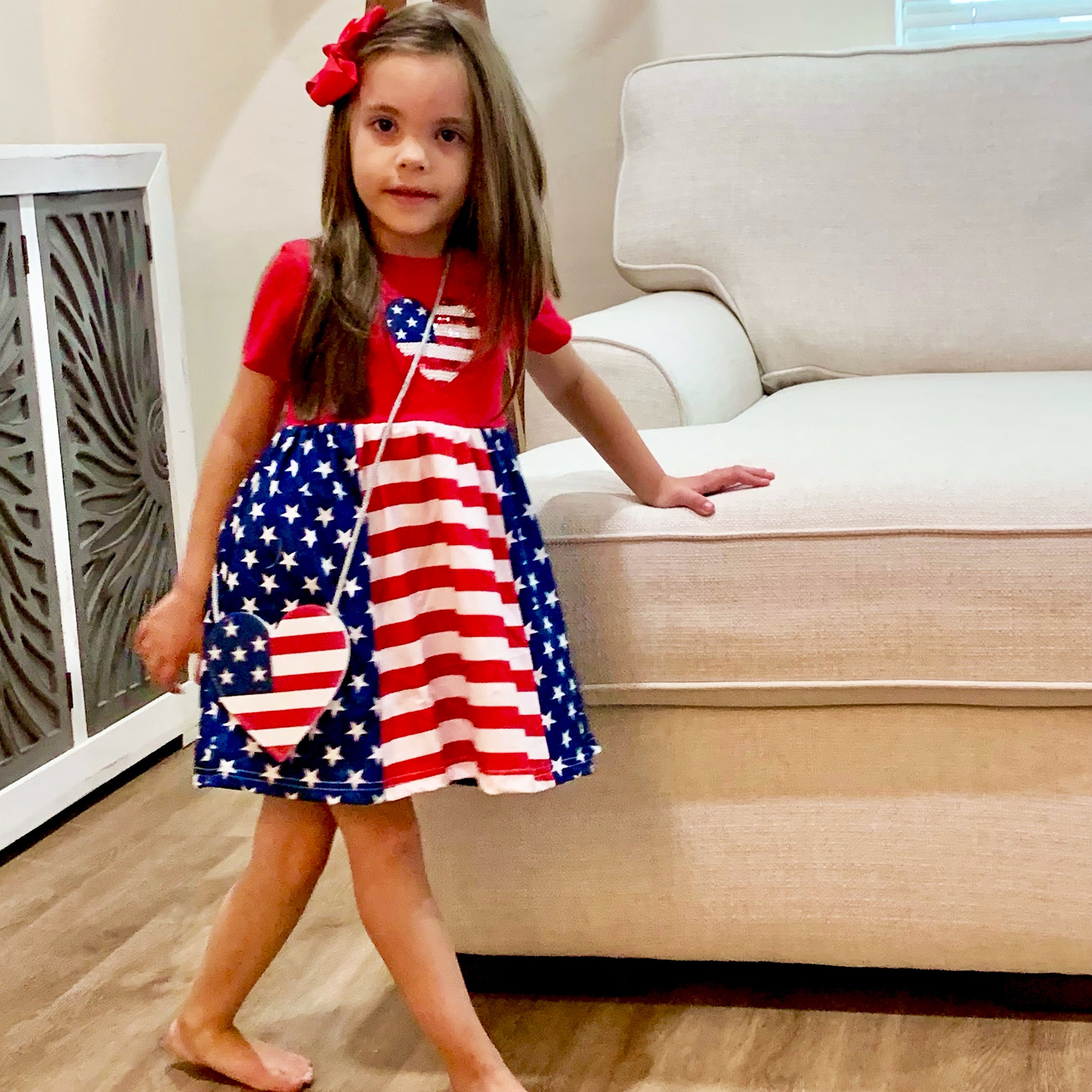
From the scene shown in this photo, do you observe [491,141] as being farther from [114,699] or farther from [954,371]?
[114,699]

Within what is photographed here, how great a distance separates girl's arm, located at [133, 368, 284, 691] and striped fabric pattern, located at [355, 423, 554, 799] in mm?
97

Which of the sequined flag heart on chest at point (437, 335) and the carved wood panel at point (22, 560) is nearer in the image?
the sequined flag heart on chest at point (437, 335)

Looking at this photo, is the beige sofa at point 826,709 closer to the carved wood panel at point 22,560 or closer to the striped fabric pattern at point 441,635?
the striped fabric pattern at point 441,635

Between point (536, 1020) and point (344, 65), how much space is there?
78 cm

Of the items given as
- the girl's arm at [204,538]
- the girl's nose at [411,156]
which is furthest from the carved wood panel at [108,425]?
the girl's nose at [411,156]

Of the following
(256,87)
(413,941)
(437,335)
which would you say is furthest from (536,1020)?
(256,87)

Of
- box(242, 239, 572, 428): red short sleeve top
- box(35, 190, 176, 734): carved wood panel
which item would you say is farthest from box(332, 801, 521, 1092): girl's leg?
box(35, 190, 176, 734): carved wood panel

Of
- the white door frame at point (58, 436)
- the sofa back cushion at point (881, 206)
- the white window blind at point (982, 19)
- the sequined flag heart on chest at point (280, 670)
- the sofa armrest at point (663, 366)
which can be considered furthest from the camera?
the white window blind at point (982, 19)

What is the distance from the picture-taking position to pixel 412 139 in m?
0.96

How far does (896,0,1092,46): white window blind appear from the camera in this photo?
2.01 meters

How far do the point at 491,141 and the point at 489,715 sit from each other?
409 millimetres

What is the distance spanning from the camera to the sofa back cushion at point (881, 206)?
167cm

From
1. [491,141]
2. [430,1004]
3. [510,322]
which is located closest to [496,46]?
[491,141]

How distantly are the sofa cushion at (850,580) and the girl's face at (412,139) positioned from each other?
26 cm
